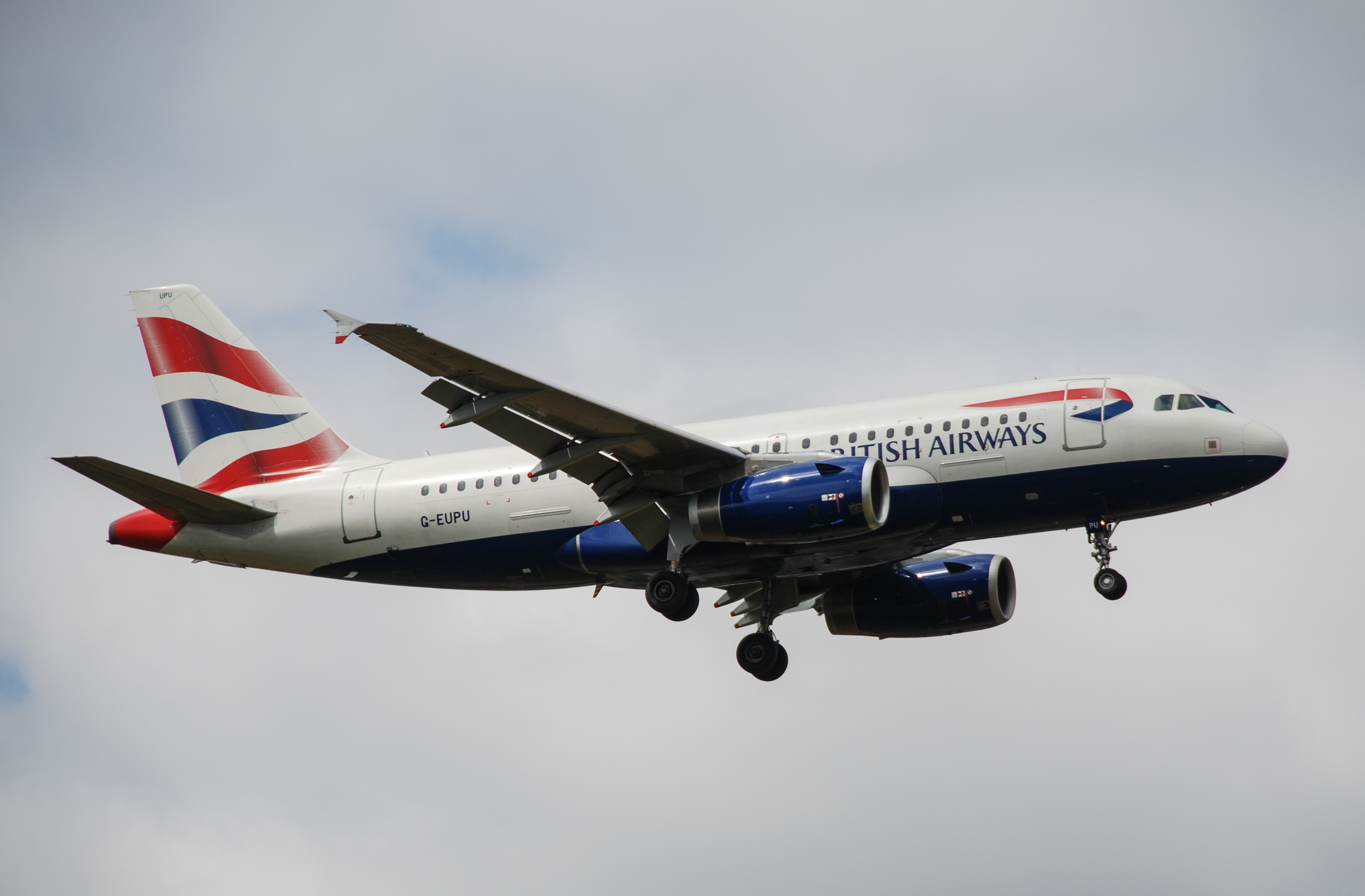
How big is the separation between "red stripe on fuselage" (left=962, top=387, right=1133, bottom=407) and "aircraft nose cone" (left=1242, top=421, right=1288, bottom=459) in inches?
88.8

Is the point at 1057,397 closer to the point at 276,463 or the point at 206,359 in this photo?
the point at 276,463

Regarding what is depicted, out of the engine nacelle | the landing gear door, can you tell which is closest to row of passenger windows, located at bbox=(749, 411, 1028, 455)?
the landing gear door

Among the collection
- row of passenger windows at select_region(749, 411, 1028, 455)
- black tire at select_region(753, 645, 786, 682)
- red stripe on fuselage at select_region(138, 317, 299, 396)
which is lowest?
black tire at select_region(753, 645, 786, 682)

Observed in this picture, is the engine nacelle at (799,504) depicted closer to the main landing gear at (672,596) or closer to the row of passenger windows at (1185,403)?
the main landing gear at (672,596)

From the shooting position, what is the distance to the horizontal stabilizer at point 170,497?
93.7 feet

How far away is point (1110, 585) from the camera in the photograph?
92.4ft

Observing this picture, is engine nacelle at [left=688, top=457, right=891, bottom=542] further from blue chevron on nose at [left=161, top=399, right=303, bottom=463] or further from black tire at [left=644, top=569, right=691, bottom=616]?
blue chevron on nose at [left=161, top=399, right=303, bottom=463]

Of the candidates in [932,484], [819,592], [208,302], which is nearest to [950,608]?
[819,592]

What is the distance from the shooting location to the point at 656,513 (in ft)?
95.3

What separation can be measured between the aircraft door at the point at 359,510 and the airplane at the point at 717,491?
2.0 inches

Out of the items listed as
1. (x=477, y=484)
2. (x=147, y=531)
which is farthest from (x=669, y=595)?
(x=147, y=531)

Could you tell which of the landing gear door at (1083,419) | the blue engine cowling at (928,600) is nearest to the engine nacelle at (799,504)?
the landing gear door at (1083,419)

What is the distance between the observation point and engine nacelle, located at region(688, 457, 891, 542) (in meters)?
→ 26.3

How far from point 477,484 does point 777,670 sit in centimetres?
799
